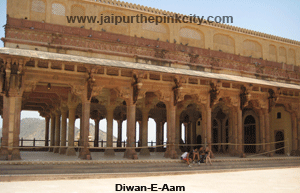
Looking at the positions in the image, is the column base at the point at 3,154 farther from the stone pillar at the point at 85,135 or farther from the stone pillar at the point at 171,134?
the stone pillar at the point at 171,134

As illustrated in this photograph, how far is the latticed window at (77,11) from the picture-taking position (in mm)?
15383

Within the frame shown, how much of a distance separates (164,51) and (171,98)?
10.8ft

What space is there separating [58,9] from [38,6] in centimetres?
94

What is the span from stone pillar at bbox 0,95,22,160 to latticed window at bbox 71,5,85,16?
18.9 feet

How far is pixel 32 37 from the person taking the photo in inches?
547

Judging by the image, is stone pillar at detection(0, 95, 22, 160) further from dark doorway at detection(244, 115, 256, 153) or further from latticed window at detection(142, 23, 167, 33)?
dark doorway at detection(244, 115, 256, 153)

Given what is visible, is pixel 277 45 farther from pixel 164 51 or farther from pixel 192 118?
pixel 164 51

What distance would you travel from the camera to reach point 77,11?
50.8 ft

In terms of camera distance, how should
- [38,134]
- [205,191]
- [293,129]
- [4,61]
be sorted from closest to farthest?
[205,191], [4,61], [293,129], [38,134]

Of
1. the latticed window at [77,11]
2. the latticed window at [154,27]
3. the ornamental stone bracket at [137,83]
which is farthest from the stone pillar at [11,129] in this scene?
the latticed window at [154,27]

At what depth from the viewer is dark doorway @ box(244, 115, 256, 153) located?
21.6 m

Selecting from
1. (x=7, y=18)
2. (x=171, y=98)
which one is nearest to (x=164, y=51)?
(x=171, y=98)

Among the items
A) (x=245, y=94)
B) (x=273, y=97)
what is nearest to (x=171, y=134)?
(x=245, y=94)

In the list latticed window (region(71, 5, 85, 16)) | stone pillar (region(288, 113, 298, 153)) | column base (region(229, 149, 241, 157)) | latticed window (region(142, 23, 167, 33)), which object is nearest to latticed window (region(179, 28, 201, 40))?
latticed window (region(142, 23, 167, 33))
